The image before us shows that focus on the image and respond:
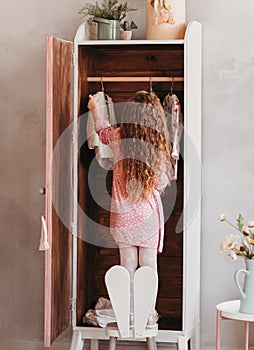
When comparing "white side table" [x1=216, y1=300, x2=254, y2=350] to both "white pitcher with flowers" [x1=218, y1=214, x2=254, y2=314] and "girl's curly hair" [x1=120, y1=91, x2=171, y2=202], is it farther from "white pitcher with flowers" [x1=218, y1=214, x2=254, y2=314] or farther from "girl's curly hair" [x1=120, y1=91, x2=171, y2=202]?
"girl's curly hair" [x1=120, y1=91, x2=171, y2=202]

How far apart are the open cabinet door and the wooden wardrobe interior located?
25cm

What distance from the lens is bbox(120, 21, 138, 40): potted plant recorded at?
12.9 feet

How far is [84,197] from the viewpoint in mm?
3996

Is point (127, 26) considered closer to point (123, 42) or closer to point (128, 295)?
point (123, 42)

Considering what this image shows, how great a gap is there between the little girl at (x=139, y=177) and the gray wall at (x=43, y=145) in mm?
399

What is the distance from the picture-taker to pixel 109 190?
4207 millimetres

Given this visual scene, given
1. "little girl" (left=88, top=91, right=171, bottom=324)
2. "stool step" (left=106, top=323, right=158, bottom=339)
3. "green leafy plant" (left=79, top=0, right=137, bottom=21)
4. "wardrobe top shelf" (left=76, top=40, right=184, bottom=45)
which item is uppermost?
"green leafy plant" (left=79, top=0, right=137, bottom=21)

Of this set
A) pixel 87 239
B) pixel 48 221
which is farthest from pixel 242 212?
pixel 48 221

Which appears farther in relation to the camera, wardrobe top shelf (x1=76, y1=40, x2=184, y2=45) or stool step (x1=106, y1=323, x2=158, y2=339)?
wardrobe top shelf (x1=76, y1=40, x2=184, y2=45)

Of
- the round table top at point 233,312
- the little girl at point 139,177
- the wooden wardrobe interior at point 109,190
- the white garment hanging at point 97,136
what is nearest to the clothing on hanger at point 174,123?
the little girl at point 139,177

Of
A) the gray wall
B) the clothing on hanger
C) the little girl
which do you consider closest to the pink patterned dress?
the little girl

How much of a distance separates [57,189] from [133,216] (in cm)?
40

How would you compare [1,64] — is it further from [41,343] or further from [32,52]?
[41,343]

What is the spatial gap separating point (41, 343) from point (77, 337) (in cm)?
52
